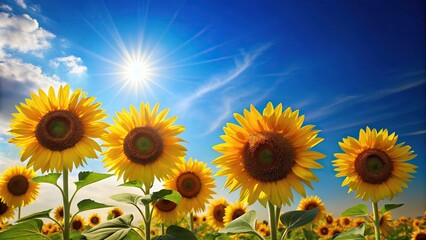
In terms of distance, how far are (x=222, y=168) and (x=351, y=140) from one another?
271 cm

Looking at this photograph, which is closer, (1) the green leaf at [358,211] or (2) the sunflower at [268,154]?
(2) the sunflower at [268,154]

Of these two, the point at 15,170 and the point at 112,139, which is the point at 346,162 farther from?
the point at 15,170

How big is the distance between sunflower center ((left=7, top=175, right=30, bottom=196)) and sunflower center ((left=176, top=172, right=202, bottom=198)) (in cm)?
452

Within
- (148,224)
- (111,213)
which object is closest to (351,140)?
(148,224)

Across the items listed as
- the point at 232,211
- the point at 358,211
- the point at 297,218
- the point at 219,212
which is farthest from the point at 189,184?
the point at 297,218

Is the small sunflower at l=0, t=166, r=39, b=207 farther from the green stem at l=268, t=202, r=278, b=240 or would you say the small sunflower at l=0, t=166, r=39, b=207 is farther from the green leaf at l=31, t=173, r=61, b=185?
the green stem at l=268, t=202, r=278, b=240

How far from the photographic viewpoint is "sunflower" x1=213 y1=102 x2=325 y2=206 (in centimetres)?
323

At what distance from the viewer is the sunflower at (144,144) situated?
434cm

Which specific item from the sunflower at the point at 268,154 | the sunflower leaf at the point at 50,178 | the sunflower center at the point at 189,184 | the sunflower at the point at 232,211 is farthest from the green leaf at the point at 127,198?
the sunflower at the point at 232,211

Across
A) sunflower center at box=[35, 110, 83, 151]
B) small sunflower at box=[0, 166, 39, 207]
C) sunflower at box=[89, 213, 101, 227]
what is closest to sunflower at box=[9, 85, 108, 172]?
sunflower center at box=[35, 110, 83, 151]

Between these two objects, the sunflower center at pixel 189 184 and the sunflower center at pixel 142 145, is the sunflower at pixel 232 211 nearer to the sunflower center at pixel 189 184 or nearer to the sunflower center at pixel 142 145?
the sunflower center at pixel 189 184

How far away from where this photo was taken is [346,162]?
5469mm

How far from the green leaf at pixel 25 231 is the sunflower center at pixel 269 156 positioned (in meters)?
1.99

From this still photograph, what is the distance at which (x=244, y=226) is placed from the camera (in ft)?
10.6
